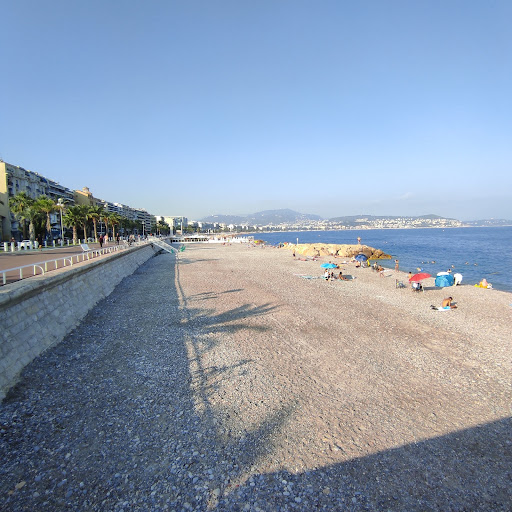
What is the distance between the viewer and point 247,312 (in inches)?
591

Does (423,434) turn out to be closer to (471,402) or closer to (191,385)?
(471,402)

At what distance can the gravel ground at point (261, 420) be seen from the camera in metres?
4.71

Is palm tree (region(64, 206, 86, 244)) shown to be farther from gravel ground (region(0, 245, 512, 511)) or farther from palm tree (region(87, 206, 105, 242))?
Result: gravel ground (region(0, 245, 512, 511))

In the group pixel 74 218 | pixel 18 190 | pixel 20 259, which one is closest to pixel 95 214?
pixel 74 218

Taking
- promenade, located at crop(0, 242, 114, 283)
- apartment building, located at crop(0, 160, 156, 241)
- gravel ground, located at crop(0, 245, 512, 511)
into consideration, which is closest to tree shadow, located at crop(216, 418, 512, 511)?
gravel ground, located at crop(0, 245, 512, 511)

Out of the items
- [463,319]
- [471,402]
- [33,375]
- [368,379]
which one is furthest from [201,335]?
[463,319]

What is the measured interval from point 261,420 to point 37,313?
7515 mm

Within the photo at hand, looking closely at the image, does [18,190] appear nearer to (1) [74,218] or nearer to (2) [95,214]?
(2) [95,214]

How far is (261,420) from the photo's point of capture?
6.48m

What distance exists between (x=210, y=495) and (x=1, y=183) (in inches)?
2618

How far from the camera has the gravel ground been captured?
4707 millimetres

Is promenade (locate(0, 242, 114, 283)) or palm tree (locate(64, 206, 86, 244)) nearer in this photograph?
promenade (locate(0, 242, 114, 283))

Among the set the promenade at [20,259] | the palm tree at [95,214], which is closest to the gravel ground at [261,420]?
the promenade at [20,259]

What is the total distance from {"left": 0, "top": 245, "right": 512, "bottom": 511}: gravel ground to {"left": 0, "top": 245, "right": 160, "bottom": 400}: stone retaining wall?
0.40 meters
